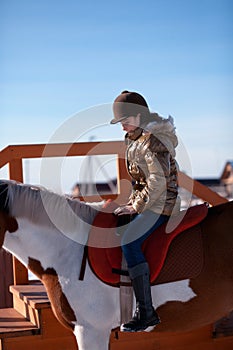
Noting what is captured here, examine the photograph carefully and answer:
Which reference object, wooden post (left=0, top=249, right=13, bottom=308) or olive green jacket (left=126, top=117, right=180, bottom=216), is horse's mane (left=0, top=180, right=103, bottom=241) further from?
wooden post (left=0, top=249, right=13, bottom=308)

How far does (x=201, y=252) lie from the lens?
4.12 m

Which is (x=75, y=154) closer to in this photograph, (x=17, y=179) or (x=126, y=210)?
(x=17, y=179)

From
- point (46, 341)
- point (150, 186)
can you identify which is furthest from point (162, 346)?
point (150, 186)

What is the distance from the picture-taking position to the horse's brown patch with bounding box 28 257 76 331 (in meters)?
4.09

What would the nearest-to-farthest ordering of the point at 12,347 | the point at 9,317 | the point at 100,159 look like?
the point at 12,347 → the point at 9,317 → the point at 100,159

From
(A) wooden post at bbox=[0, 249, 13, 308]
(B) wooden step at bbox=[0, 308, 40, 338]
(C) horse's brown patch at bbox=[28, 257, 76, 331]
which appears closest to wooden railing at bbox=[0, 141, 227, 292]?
(A) wooden post at bbox=[0, 249, 13, 308]

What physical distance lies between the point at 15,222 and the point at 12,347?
54.2 inches

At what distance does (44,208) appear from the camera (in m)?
4.16

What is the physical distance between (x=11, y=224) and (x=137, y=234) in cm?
89

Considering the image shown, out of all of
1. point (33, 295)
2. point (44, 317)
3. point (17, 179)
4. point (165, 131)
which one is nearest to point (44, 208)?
point (165, 131)

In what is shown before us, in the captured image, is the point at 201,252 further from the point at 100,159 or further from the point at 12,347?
the point at 100,159

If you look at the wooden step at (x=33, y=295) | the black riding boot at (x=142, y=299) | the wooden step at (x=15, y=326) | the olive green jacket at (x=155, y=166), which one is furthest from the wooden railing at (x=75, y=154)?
the black riding boot at (x=142, y=299)

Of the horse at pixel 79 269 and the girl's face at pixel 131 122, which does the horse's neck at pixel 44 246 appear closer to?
the horse at pixel 79 269

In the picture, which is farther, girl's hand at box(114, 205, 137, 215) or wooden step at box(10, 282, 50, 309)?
wooden step at box(10, 282, 50, 309)
